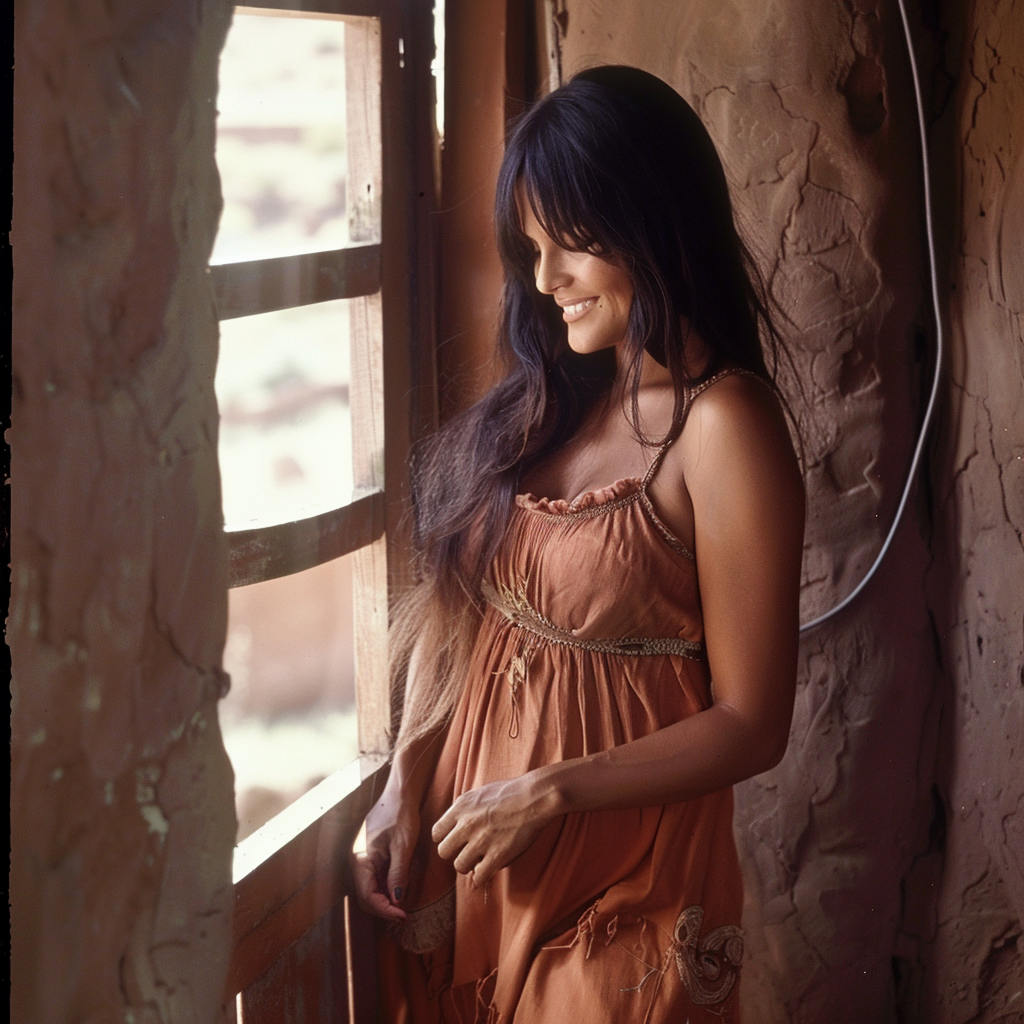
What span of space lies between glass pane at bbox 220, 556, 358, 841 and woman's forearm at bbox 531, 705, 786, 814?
6.7 inches

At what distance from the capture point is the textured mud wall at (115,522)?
0.37m

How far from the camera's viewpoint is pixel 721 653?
2.68 feet

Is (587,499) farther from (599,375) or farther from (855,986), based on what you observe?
(855,986)

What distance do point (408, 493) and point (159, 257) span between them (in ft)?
1.57

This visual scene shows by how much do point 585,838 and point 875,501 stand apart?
0.59 meters

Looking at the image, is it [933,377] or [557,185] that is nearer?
[557,185]

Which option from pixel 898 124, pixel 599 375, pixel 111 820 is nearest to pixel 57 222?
pixel 111 820

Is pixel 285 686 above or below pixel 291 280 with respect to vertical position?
below

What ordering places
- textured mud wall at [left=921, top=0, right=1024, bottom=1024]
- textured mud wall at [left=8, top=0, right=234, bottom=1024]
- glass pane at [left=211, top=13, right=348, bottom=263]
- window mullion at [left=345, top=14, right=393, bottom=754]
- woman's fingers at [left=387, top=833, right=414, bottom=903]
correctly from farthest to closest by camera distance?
textured mud wall at [left=921, top=0, right=1024, bottom=1024] → woman's fingers at [left=387, top=833, right=414, bottom=903] → window mullion at [left=345, top=14, right=393, bottom=754] → glass pane at [left=211, top=13, right=348, bottom=263] → textured mud wall at [left=8, top=0, right=234, bottom=1024]

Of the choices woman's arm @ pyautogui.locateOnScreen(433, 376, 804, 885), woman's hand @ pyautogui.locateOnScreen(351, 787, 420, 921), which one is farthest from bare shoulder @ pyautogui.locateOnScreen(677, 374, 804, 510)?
woman's hand @ pyautogui.locateOnScreen(351, 787, 420, 921)

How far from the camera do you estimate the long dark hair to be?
81 centimetres

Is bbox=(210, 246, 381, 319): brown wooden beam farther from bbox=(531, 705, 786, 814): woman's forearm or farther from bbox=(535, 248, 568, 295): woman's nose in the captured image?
bbox=(531, 705, 786, 814): woman's forearm

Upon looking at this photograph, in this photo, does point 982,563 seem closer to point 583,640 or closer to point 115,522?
point 583,640

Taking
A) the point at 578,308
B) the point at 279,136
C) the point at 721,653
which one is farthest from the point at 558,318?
the point at 279,136
